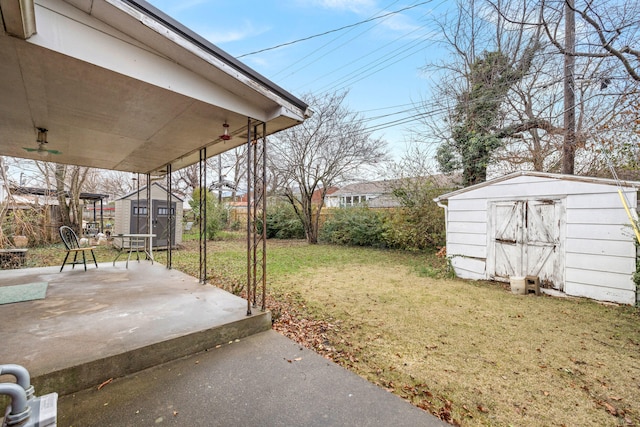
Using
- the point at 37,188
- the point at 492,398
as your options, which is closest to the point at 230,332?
the point at 492,398

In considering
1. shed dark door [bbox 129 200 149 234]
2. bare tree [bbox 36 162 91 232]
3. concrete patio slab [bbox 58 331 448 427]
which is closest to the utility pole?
concrete patio slab [bbox 58 331 448 427]

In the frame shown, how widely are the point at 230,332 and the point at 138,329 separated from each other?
0.82m

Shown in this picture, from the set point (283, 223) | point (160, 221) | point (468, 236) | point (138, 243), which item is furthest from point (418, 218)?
point (160, 221)

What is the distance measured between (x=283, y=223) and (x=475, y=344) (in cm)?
1035

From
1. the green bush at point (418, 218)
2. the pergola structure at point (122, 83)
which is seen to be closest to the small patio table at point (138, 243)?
the pergola structure at point (122, 83)

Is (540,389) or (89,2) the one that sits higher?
(89,2)

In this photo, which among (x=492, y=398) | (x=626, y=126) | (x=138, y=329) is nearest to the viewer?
(x=492, y=398)

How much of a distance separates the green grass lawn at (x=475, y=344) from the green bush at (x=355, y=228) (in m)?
4.25

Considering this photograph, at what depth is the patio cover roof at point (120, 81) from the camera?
1.78m

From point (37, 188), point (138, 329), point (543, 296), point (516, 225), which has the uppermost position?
point (37, 188)

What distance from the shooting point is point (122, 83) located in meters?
2.24

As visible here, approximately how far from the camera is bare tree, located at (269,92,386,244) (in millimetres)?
10008

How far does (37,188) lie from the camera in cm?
854

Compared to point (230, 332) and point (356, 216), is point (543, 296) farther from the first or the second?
point (356, 216)
